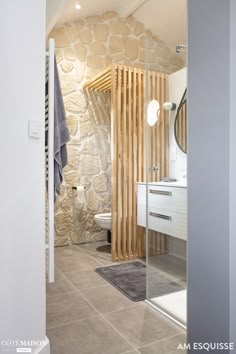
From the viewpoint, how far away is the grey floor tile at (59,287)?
2.51m

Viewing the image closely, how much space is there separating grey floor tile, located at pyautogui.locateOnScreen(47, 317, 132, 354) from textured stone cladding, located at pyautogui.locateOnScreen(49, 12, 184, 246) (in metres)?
2.12

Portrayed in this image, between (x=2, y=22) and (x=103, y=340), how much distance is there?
6.33ft

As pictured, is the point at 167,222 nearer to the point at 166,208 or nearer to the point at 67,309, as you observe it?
the point at 166,208

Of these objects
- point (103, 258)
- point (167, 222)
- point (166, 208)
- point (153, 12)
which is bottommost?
point (103, 258)

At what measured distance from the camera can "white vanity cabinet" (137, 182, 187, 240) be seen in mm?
2621

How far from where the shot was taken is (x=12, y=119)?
144 cm

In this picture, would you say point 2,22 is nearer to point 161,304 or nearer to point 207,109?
point 207,109

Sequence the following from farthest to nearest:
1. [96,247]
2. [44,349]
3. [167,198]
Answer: [96,247] < [167,198] < [44,349]

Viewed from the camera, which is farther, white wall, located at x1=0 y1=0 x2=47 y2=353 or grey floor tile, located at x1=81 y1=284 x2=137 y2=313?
grey floor tile, located at x1=81 y1=284 x2=137 y2=313

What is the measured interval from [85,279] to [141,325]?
3.17ft

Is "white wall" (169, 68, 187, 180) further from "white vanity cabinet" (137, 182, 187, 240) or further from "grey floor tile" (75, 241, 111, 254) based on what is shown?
"grey floor tile" (75, 241, 111, 254)

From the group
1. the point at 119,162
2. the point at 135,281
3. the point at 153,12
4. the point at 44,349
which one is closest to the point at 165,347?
the point at 44,349

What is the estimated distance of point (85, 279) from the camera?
282 cm

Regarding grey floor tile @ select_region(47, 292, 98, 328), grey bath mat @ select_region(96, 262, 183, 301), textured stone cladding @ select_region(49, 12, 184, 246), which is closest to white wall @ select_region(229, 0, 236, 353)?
grey floor tile @ select_region(47, 292, 98, 328)
